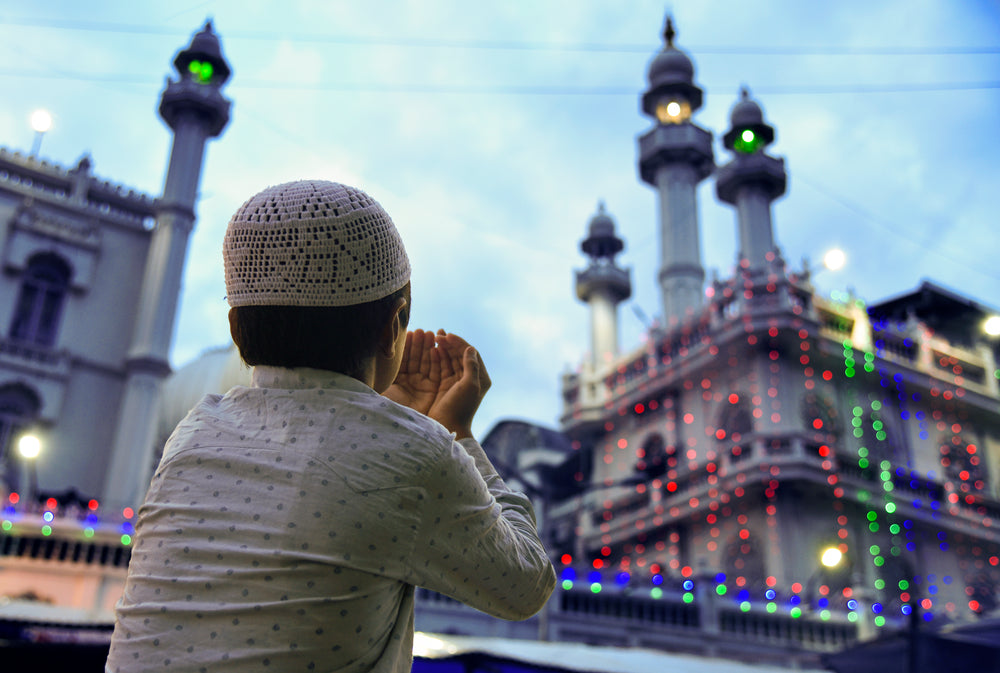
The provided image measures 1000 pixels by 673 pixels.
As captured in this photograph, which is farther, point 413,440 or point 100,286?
point 100,286

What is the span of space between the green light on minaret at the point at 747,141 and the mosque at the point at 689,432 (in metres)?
6.98

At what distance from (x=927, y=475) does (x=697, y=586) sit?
8682 millimetres

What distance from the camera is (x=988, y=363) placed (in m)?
25.9

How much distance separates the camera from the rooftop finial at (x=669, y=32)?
2957 centimetres

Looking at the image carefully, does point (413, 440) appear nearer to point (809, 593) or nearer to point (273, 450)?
point (273, 450)

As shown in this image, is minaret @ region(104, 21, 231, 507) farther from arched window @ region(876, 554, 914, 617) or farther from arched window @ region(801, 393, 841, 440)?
arched window @ region(876, 554, 914, 617)

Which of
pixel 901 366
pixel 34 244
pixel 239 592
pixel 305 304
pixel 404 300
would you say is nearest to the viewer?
pixel 239 592

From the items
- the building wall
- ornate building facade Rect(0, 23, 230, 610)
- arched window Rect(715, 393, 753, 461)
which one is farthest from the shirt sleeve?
the building wall

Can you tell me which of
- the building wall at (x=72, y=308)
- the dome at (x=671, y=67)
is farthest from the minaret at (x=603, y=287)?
the building wall at (x=72, y=308)

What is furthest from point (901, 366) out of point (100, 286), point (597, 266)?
point (100, 286)

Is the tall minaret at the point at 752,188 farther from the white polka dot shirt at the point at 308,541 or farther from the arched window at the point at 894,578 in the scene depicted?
the white polka dot shirt at the point at 308,541

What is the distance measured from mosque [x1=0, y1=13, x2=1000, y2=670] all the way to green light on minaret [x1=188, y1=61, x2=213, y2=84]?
65 mm

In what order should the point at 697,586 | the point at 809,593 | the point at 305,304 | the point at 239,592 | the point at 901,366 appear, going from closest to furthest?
the point at 239,592 → the point at 305,304 → the point at 697,586 → the point at 809,593 → the point at 901,366

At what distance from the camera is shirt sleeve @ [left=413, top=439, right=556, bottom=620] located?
1541 millimetres
